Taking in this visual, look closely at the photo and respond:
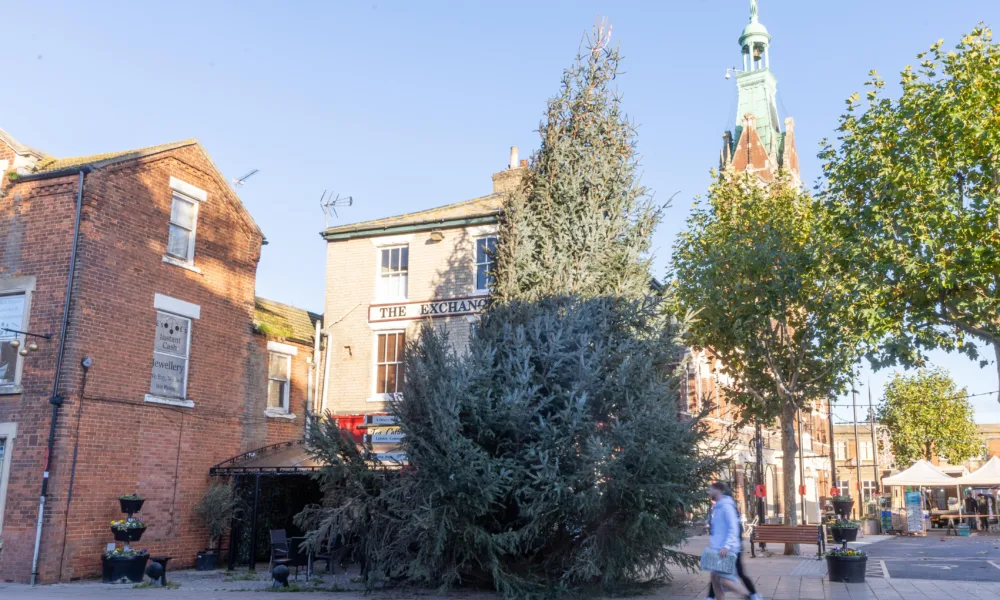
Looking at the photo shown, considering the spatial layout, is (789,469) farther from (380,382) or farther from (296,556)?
(296,556)

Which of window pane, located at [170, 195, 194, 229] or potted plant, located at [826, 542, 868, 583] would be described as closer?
potted plant, located at [826, 542, 868, 583]

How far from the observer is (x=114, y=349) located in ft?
54.7

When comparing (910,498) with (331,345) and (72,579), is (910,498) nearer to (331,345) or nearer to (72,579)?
(331,345)

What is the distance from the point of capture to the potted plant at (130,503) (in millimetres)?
15867

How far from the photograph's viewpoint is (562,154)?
1600 centimetres

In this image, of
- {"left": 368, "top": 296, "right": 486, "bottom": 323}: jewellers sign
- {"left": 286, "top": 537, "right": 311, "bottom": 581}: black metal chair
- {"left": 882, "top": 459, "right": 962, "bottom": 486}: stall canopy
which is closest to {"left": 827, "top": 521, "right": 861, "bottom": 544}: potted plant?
{"left": 368, "top": 296, "right": 486, "bottom": 323}: jewellers sign

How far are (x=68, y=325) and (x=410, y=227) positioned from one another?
9221mm

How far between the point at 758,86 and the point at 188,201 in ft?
160

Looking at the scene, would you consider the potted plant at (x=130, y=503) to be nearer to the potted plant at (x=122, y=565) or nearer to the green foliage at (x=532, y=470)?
the potted plant at (x=122, y=565)

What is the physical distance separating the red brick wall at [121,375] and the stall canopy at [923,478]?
88.2 ft

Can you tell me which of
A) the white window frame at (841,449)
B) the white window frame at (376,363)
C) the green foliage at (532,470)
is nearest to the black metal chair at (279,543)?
the green foliage at (532,470)

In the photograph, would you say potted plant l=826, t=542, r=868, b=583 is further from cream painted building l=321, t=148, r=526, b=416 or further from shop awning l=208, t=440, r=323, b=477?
shop awning l=208, t=440, r=323, b=477

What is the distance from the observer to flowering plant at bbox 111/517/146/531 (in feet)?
51.5

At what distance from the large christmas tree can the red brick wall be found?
523 centimetres
